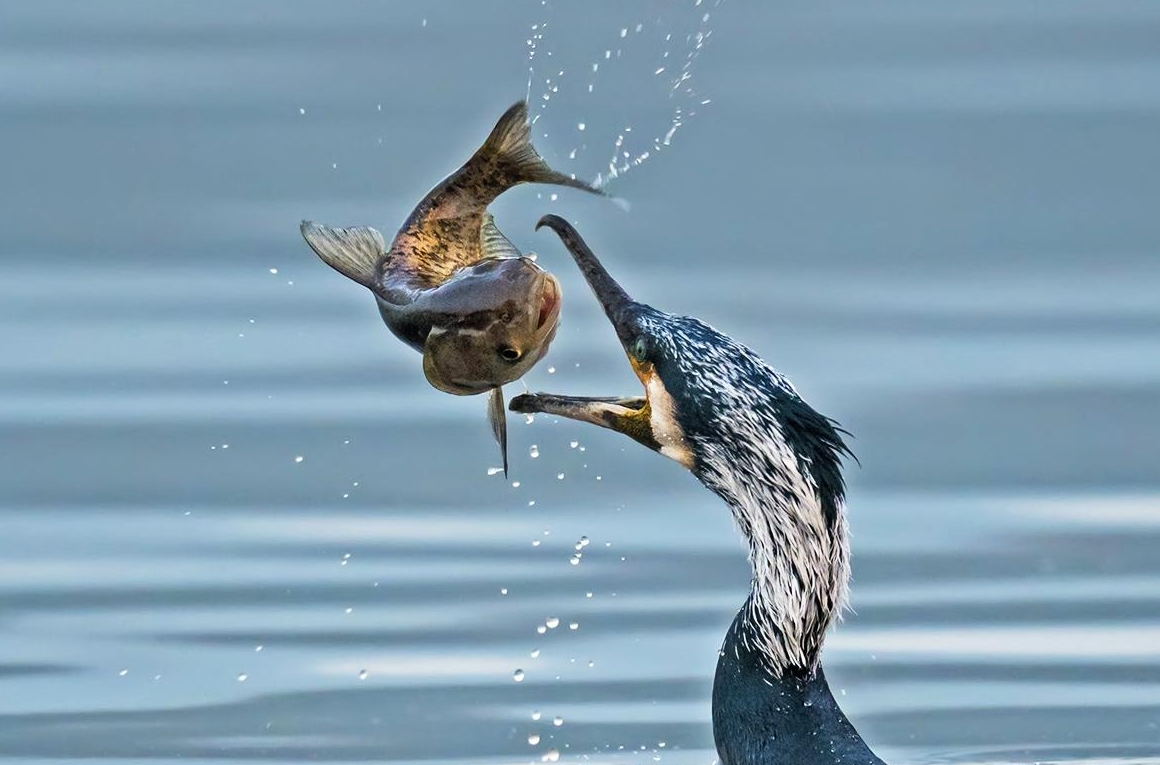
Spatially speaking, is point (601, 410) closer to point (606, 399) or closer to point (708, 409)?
point (606, 399)

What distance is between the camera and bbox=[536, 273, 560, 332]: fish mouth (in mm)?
5176

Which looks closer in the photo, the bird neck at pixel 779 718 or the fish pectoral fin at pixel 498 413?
the fish pectoral fin at pixel 498 413

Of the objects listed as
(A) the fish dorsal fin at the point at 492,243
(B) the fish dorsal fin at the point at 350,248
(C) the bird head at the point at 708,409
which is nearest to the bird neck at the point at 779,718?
(C) the bird head at the point at 708,409

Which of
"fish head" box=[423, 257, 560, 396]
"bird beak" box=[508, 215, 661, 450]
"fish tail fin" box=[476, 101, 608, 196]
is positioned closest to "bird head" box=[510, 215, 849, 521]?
"bird beak" box=[508, 215, 661, 450]

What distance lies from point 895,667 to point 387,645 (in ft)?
4.34

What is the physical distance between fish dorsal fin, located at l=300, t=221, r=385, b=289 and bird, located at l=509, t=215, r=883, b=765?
1.18 feet

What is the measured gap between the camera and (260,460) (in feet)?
26.3

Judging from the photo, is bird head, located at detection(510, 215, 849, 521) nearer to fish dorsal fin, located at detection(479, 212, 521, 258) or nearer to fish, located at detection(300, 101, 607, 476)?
fish dorsal fin, located at detection(479, 212, 521, 258)

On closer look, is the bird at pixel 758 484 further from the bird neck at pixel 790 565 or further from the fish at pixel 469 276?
the fish at pixel 469 276

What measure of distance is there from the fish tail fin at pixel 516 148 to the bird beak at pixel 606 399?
0.37 meters

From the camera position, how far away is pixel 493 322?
5188mm

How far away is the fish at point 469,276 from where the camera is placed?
204 inches

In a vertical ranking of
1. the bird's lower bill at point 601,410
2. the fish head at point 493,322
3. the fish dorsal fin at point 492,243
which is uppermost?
the fish dorsal fin at point 492,243

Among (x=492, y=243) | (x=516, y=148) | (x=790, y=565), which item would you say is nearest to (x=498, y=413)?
(x=492, y=243)
